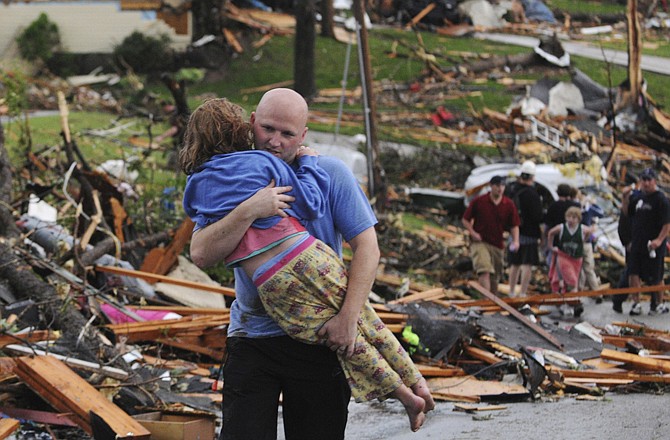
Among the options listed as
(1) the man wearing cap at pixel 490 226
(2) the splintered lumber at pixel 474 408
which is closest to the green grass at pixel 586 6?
(1) the man wearing cap at pixel 490 226

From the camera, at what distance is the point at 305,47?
2730 cm

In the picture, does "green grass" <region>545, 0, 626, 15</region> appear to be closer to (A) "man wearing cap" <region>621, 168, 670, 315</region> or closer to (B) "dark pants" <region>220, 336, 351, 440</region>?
(A) "man wearing cap" <region>621, 168, 670, 315</region>

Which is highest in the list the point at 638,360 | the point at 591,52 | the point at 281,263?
the point at 281,263

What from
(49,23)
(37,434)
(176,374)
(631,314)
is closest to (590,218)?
(631,314)

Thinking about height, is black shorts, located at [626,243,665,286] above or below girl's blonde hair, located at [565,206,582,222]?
below

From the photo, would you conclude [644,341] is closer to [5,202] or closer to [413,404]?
[5,202]

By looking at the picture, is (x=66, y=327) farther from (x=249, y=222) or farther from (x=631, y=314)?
(x=631, y=314)

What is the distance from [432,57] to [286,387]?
2641 centimetres

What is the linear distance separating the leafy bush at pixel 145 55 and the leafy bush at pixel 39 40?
6.21 ft

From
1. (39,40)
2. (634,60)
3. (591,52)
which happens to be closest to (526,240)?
(634,60)

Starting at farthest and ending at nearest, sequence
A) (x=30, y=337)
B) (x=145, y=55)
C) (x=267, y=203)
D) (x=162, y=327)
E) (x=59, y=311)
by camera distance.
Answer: (x=145, y=55) → (x=162, y=327) → (x=59, y=311) → (x=30, y=337) → (x=267, y=203)

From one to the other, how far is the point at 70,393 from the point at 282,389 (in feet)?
8.25

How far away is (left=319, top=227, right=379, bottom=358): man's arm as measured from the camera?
3.92 m

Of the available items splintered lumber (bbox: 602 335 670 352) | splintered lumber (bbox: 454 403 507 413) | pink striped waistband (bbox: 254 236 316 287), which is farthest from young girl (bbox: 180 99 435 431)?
splintered lumber (bbox: 602 335 670 352)
